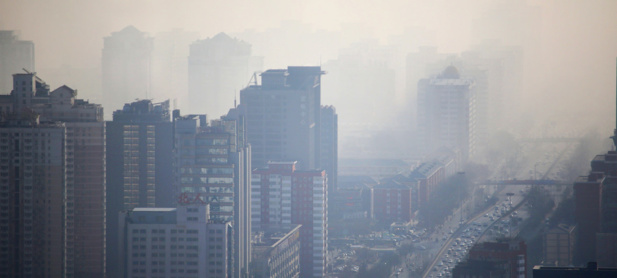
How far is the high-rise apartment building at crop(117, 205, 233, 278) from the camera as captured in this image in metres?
16.1

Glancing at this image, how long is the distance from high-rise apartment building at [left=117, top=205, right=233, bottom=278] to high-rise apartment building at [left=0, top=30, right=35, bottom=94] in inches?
190

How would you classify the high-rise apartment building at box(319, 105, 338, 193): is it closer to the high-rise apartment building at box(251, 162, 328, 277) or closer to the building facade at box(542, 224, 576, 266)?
the high-rise apartment building at box(251, 162, 328, 277)

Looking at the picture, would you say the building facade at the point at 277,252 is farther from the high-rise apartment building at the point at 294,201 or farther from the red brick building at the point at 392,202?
the red brick building at the point at 392,202

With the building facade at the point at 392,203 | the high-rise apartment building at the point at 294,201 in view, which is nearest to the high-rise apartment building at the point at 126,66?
the high-rise apartment building at the point at 294,201

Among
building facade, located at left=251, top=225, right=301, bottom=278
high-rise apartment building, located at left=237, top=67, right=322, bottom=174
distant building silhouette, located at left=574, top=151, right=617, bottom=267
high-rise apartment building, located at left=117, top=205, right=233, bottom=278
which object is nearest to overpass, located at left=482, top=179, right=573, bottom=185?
distant building silhouette, located at left=574, top=151, right=617, bottom=267

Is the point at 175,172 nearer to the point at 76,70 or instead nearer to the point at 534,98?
the point at 76,70

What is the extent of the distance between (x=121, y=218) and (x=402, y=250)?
5781mm

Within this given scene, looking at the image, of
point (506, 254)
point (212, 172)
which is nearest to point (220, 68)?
point (212, 172)

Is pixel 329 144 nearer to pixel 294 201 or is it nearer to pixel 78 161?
pixel 294 201

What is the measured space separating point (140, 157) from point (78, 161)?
1.73m

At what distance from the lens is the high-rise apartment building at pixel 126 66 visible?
22.1m

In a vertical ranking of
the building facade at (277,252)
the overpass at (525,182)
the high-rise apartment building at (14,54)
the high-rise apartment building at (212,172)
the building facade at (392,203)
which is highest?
the high-rise apartment building at (14,54)

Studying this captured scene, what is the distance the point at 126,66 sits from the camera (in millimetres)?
25422

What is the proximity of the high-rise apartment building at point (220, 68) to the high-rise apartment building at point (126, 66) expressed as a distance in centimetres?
122
